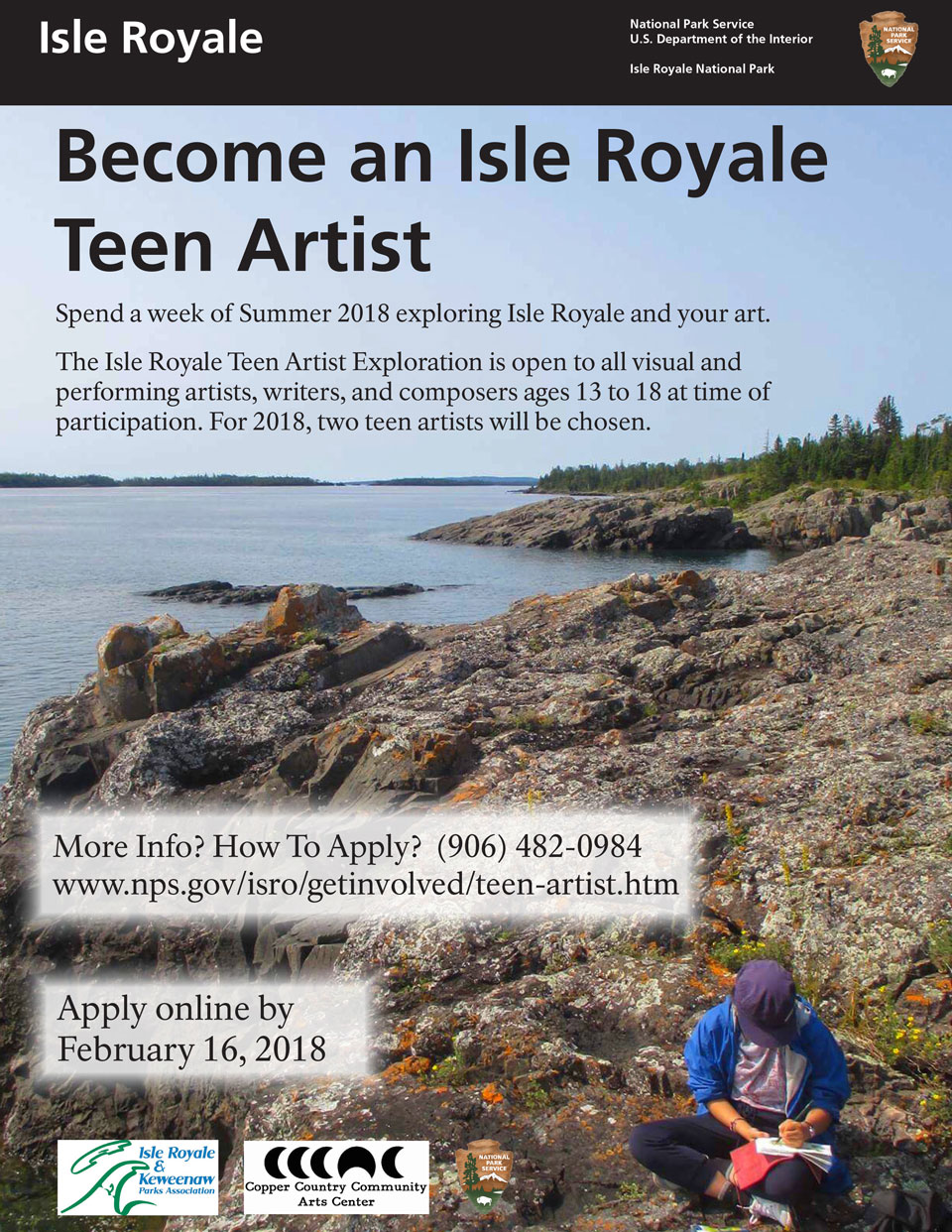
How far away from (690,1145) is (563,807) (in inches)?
257

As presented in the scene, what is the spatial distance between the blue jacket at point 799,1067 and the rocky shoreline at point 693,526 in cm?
9834

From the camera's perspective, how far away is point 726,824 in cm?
1200

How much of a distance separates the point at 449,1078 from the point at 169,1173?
2.79 metres

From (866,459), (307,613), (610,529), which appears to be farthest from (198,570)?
(866,459)

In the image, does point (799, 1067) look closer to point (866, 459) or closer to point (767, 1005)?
point (767, 1005)

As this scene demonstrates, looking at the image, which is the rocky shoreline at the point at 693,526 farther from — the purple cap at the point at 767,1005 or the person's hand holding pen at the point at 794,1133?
the person's hand holding pen at the point at 794,1133

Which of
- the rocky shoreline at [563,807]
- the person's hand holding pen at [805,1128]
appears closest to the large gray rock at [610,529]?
A: the rocky shoreline at [563,807]

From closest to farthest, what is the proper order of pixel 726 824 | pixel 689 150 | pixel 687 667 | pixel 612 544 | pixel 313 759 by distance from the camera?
pixel 726 824, pixel 689 150, pixel 313 759, pixel 687 667, pixel 612 544

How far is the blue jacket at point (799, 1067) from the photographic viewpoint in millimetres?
6680

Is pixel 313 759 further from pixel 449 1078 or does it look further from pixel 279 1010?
pixel 449 1078

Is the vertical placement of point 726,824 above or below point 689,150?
below

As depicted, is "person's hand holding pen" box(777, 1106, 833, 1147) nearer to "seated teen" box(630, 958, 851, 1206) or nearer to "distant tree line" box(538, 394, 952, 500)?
"seated teen" box(630, 958, 851, 1206)

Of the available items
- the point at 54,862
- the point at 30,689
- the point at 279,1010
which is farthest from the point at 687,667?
the point at 30,689

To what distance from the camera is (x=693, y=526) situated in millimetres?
106125
